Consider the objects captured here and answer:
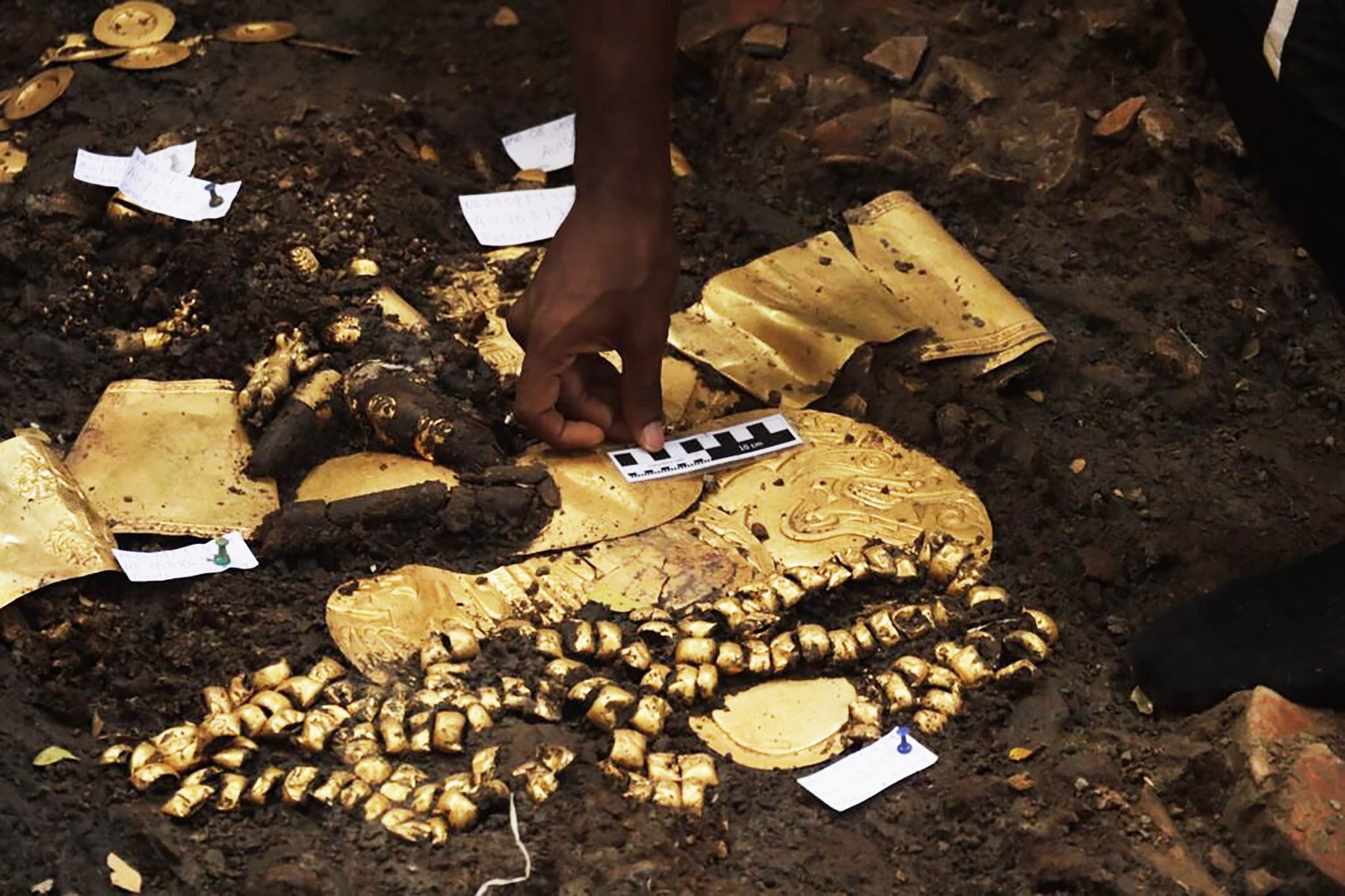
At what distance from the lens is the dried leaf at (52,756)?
1.94 meters

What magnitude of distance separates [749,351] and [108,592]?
107cm

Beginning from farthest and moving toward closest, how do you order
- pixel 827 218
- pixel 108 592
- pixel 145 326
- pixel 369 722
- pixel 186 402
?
pixel 827 218, pixel 145 326, pixel 186 402, pixel 108 592, pixel 369 722

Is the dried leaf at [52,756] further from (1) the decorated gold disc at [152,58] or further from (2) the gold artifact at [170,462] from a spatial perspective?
(1) the decorated gold disc at [152,58]

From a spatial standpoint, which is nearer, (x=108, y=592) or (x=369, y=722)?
(x=369, y=722)

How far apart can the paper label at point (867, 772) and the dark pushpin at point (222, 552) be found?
0.88 meters

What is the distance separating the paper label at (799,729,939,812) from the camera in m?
1.93

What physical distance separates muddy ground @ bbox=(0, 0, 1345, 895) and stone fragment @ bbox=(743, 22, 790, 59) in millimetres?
23

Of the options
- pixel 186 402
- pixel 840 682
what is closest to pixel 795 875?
pixel 840 682

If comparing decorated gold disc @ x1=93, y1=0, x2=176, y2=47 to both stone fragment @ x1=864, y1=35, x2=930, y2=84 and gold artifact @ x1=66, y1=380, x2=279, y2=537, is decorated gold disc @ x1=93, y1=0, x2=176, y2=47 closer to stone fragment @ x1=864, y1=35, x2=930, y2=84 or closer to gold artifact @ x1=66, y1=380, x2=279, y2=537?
gold artifact @ x1=66, y1=380, x2=279, y2=537

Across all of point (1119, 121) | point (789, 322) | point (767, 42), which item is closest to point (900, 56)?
point (767, 42)

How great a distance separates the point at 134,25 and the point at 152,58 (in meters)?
0.14

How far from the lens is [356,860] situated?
1.81m

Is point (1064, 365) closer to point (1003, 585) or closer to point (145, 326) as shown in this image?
point (1003, 585)

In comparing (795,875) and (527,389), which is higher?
(527,389)
